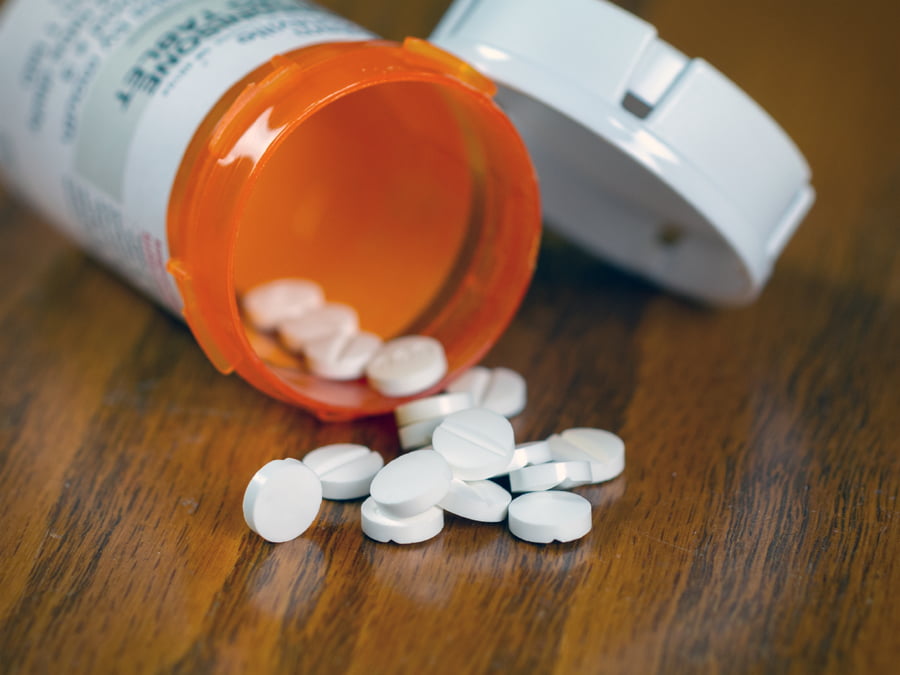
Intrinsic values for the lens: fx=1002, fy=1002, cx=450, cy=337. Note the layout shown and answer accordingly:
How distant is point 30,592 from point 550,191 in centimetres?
70

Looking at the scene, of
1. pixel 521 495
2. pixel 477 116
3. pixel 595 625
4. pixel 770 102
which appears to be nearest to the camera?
pixel 595 625

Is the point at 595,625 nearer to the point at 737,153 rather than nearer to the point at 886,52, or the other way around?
the point at 737,153

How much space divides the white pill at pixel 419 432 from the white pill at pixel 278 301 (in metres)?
0.22

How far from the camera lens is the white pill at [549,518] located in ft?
2.59

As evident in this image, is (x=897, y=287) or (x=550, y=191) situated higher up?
(x=897, y=287)

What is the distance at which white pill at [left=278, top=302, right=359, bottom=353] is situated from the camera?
103 cm

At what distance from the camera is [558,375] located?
3.40 feet

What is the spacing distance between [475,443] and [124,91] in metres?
0.47

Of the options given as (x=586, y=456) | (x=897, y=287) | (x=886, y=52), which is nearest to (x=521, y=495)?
(x=586, y=456)

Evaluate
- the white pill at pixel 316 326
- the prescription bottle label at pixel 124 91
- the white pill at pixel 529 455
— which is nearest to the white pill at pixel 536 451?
the white pill at pixel 529 455

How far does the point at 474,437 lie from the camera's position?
33.4 inches

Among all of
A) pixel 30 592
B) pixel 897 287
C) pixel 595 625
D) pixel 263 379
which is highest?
pixel 897 287

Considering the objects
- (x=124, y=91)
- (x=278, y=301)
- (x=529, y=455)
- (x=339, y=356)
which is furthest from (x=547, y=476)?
(x=124, y=91)

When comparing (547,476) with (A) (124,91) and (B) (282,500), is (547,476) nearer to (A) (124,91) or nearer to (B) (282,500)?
(B) (282,500)
